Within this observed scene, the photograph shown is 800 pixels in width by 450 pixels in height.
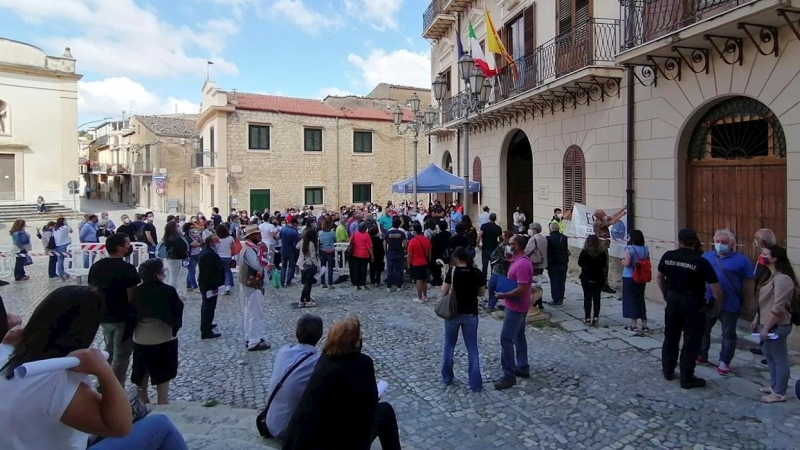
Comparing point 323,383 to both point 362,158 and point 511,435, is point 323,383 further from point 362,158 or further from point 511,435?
point 362,158

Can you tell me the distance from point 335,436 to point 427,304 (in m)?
7.25

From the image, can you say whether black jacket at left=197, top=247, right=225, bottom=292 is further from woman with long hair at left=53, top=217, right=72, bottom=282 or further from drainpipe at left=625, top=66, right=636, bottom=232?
drainpipe at left=625, top=66, right=636, bottom=232

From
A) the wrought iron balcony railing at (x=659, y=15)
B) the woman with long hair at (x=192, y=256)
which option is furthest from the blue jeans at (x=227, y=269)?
the wrought iron balcony railing at (x=659, y=15)

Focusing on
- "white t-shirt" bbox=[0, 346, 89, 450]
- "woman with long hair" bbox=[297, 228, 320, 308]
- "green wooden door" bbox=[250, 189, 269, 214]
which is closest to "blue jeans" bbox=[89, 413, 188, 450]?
"white t-shirt" bbox=[0, 346, 89, 450]

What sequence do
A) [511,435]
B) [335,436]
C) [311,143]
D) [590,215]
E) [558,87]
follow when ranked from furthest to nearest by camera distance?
1. [311,143]
2. [558,87]
3. [590,215]
4. [511,435]
5. [335,436]

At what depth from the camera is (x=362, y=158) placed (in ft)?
106

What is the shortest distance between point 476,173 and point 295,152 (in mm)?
14469

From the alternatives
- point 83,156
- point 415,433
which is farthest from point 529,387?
point 83,156

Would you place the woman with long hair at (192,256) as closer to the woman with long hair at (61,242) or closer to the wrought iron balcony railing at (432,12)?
the woman with long hair at (61,242)

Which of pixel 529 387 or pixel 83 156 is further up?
pixel 83 156

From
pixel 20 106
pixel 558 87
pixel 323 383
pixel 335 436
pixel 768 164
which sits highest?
pixel 20 106

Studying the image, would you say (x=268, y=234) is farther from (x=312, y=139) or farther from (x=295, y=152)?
(x=312, y=139)

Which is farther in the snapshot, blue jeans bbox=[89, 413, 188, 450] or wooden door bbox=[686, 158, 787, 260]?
wooden door bbox=[686, 158, 787, 260]

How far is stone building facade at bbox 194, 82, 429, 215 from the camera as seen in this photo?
2816 centimetres
